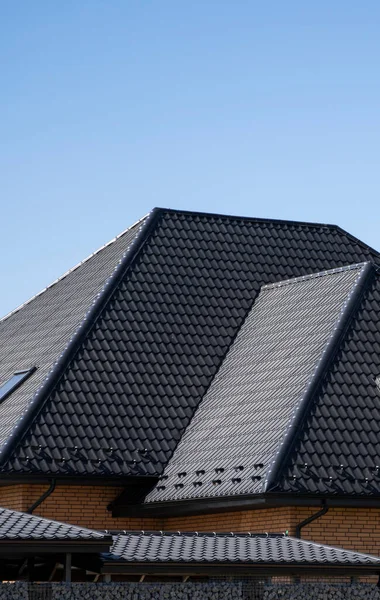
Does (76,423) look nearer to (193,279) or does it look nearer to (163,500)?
(163,500)

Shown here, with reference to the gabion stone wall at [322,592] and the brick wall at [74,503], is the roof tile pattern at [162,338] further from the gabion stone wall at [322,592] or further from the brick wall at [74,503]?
the gabion stone wall at [322,592]

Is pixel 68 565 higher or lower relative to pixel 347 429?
lower

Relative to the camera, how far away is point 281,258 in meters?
28.4

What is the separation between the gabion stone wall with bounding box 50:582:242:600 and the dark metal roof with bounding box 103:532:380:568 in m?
1.03

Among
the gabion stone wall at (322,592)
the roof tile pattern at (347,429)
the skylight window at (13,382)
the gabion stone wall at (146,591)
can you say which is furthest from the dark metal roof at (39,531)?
the skylight window at (13,382)

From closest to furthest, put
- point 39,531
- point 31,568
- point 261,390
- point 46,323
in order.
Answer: point 39,531 → point 31,568 → point 261,390 → point 46,323

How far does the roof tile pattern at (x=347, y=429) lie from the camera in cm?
2047

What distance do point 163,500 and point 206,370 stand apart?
12.3 ft

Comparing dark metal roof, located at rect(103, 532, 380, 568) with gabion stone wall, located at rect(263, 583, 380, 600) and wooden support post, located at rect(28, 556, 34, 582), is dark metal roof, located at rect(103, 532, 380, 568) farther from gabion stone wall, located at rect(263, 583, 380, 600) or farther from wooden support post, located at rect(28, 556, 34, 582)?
wooden support post, located at rect(28, 556, 34, 582)

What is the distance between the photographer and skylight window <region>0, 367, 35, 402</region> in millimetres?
24594

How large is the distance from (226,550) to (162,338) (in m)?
7.89

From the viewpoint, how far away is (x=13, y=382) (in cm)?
2528

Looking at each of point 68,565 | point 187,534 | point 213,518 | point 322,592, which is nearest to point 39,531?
point 68,565

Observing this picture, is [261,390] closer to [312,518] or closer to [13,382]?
[312,518]
